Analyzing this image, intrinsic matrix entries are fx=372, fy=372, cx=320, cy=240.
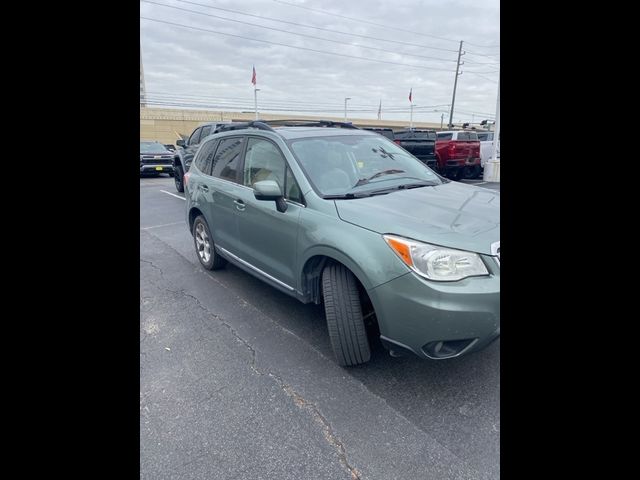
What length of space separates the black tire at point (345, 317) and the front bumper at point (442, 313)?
309 millimetres

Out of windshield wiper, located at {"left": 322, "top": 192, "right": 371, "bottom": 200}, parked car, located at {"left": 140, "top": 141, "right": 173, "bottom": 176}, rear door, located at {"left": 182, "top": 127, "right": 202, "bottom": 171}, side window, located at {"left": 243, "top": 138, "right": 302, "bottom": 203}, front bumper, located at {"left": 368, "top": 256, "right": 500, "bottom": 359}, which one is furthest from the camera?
parked car, located at {"left": 140, "top": 141, "right": 173, "bottom": 176}

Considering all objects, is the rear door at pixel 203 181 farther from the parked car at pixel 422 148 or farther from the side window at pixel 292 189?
the parked car at pixel 422 148

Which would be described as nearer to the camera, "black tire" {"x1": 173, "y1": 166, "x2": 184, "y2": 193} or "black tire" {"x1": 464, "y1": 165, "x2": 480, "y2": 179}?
"black tire" {"x1": 173, "y1": 166, "x2": 184, "y2": 193}

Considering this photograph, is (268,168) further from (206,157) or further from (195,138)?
(195,138)

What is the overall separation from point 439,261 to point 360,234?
1.76ft

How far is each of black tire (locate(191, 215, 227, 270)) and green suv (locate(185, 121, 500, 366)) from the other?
0.14m

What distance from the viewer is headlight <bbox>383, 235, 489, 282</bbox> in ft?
7.20

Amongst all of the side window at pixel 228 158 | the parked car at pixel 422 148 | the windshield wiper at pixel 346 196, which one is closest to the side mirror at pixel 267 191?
the windshield wiper at pixel 346 196

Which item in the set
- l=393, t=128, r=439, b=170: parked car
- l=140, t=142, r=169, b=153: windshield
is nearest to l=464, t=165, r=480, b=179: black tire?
l=393, t=128, r=439, b=170: parked car

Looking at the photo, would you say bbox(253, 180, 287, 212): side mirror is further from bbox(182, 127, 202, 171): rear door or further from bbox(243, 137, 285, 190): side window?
bbox(182, 127, 202, 171): rear door

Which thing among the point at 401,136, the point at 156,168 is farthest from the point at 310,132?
the point at 156,168
